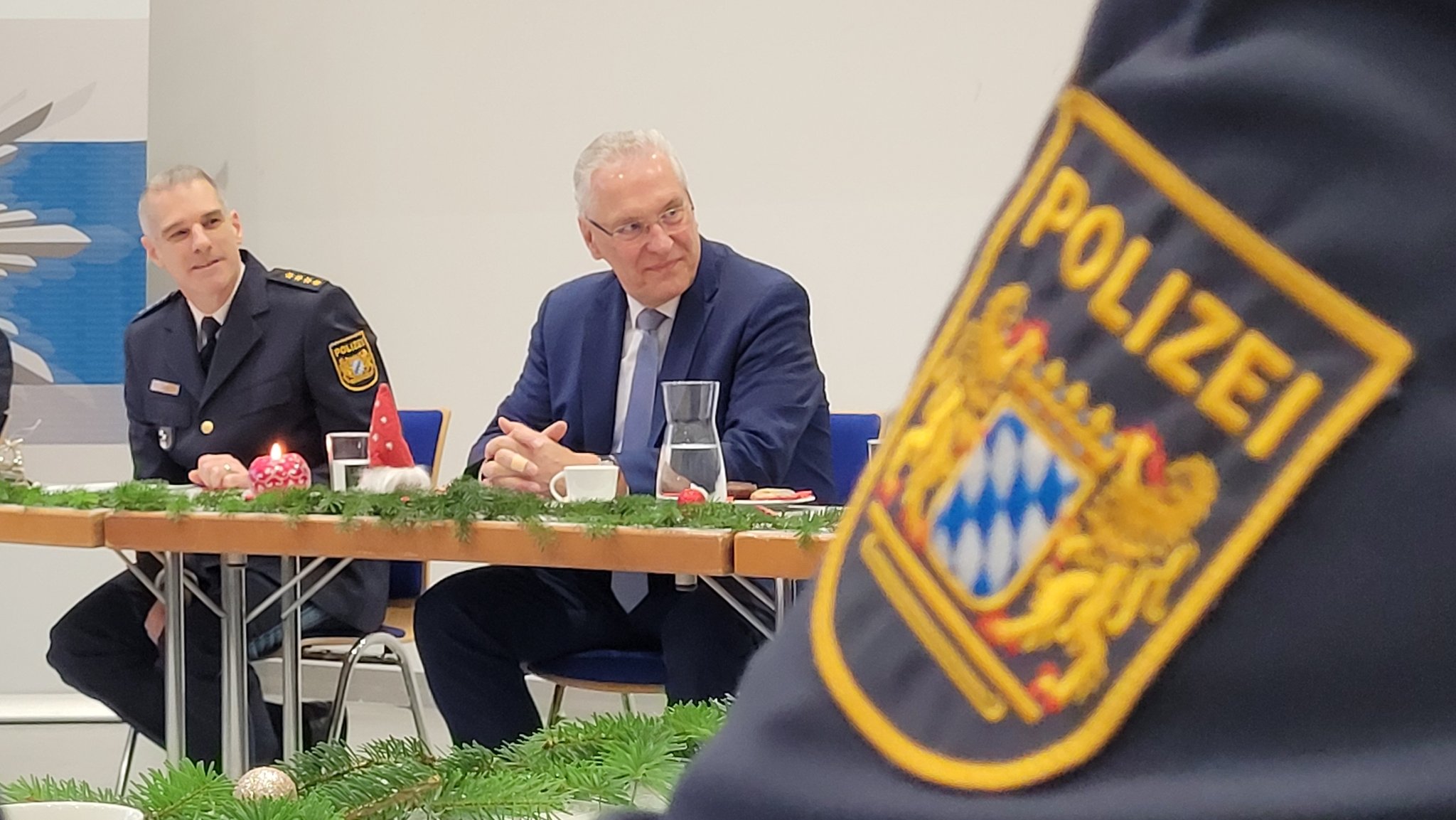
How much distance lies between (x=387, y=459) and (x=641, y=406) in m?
0.52

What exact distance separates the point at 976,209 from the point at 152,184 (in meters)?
1.88

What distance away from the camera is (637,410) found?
2434 mm

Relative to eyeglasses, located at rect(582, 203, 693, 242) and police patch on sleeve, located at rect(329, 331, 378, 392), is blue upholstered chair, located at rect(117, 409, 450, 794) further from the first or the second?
eyeglasses, located at rect(582, 203, 693, 242)

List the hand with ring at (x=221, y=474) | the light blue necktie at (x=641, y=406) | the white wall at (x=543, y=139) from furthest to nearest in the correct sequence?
the white wall at (x=543, y=139), the light blue necktie at (x=641, y=406), the hand with ring at (x=221, y=474)

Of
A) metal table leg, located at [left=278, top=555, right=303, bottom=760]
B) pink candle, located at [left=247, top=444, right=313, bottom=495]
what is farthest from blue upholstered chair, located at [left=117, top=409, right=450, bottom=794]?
pink candle, located at [left=247, top=444, right=313, bottom=495]

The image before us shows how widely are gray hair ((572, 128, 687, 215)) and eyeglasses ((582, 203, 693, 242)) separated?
0.07m

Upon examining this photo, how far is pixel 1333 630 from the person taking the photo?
8.5 inches

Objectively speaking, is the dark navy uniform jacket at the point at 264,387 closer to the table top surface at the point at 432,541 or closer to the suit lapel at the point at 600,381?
the suit lapel at the point at 600,381

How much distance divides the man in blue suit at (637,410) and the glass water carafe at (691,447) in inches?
9.4

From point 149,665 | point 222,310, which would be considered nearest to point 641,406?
point 222,310

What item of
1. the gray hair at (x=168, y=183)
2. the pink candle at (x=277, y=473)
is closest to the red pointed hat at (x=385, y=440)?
the pink candle at (x=277, y=473)

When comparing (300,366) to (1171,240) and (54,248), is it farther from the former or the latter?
(1171,240)

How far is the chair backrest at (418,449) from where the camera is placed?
2.91 m

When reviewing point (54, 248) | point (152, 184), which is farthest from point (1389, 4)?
point (54, 248)
